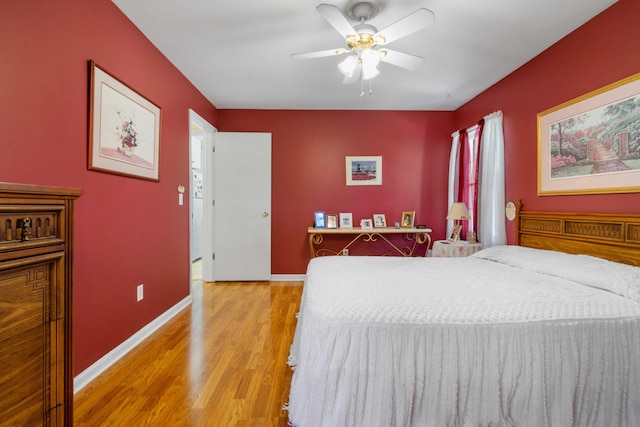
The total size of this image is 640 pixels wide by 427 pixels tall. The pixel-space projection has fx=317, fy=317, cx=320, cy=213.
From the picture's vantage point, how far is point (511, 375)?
1267mm

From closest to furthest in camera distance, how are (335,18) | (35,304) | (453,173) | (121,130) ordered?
(35,304) < (335,18) < (121,130) < (453,173)

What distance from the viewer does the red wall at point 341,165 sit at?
14.4 feet

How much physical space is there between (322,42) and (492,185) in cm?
223

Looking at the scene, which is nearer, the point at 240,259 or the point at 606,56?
the point at 606,56

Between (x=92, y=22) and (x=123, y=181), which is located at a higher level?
(x=92, y=22)

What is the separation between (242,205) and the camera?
168 inches

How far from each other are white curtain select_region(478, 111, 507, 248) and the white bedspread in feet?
6.26

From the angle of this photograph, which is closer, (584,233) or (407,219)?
(584,233)

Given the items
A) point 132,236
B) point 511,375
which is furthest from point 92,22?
point 511,375

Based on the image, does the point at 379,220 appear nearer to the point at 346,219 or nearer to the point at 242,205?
the point at 346,219

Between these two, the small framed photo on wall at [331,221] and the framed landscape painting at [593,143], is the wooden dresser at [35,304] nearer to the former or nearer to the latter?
the framed landscape painting at [593,143]

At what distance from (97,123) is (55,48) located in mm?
434

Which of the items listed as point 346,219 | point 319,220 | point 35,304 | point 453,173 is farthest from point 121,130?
point 453,173

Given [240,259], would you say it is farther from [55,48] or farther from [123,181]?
[55,48]
